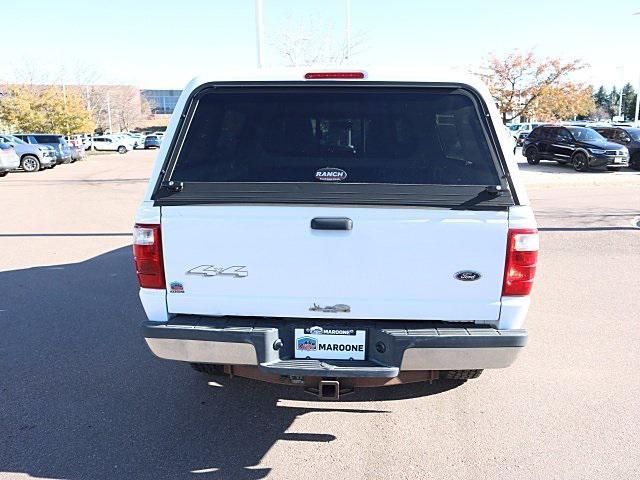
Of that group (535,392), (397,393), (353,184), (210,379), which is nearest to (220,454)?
(210,379)

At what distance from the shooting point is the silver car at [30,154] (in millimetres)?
25719

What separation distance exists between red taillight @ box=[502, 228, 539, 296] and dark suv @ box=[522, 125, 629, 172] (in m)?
20.5

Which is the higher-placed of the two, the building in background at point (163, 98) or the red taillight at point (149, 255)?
the red taillight at point (149, 255)

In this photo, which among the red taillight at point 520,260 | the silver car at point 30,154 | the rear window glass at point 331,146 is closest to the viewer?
the red taillight at point 520,260

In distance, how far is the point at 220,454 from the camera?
332 cm

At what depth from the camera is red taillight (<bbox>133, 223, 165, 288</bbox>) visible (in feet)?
9.98

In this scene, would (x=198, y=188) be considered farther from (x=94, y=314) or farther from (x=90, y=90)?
(x=90, y=90)

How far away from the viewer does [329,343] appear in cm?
306

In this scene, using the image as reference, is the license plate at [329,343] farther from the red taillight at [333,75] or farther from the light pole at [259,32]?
the light pole at [259,32]

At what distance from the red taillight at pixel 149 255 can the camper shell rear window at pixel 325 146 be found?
0.20m

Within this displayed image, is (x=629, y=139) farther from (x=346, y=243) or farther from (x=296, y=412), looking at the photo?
(x=346, y=243)

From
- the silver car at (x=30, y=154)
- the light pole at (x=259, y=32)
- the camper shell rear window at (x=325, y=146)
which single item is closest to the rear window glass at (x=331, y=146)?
the camper shell rear window at (x=325, y=146)

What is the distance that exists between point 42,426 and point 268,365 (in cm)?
177

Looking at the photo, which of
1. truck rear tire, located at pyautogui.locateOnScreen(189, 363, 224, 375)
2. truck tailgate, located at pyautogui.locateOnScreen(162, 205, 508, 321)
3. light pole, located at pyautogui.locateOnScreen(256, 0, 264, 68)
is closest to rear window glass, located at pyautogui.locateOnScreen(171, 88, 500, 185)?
truck tailgate, located at pyautogui.locateOnScreen(162, 205, 508, 321)
